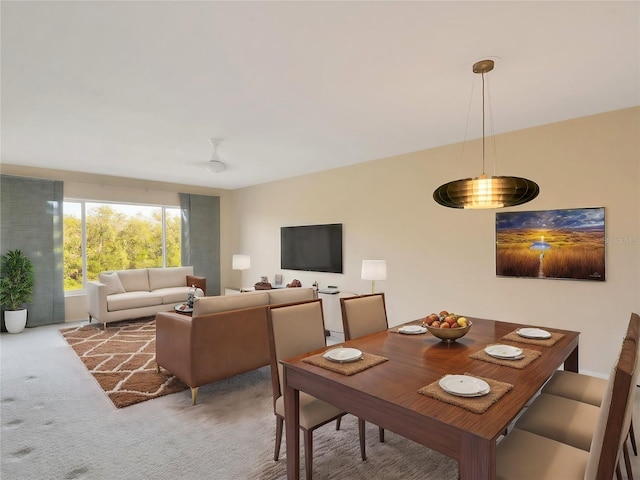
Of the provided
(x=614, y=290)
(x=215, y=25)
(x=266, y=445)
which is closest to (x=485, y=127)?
(x=614, y=290)

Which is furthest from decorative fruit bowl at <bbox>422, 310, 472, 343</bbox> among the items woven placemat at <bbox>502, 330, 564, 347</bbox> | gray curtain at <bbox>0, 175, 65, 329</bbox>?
gray curtain at <bbox>0, 175, 65, 329</bbox>

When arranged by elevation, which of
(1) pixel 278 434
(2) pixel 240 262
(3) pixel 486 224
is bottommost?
(1) pixel 278 434

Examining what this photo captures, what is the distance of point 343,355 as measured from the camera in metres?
1.94

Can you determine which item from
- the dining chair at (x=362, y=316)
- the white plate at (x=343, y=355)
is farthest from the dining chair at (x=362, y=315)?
the white plate at (x=343, y=355)

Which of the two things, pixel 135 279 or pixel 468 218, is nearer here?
pixel 468 218

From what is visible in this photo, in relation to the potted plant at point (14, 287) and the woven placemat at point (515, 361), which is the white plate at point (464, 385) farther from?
the potted plant at point (14, 287)

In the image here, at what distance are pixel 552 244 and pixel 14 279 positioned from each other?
7084 millimetres

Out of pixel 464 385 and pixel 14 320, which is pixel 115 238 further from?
pixel 464 385

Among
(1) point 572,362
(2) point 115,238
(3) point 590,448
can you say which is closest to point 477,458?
(3) point 590,448

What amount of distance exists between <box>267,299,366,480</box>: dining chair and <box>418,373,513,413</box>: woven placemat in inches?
27.5

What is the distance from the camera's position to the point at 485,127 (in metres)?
3.75

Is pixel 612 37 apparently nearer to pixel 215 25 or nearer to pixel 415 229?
pixel 215 25

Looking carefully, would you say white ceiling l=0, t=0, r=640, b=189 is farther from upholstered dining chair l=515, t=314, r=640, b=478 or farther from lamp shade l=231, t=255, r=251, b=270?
lamp shade l=231, t=255, r=251, b=270

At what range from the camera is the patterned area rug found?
10.6ft
